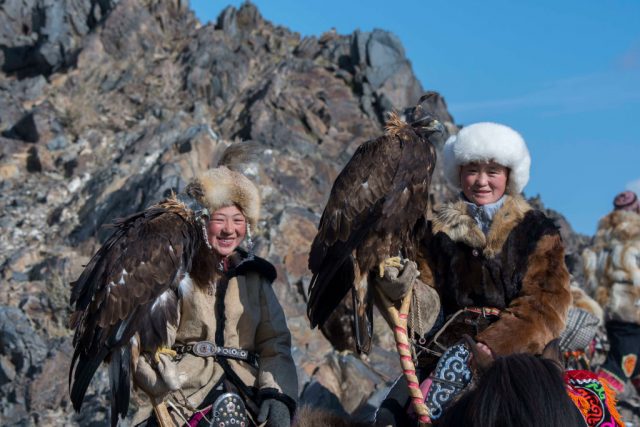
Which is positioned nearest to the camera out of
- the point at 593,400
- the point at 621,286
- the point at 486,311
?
the point at 593,400

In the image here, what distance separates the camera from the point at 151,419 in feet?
13.6

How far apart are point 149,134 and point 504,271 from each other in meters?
14.7

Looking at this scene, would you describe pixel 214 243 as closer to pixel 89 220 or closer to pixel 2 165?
pixel 89 220

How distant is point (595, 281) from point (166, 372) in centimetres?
723

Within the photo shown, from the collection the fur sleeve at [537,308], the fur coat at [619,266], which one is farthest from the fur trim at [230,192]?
the fur coat at [619,266]

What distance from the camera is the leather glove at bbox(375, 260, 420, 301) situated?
153 inches

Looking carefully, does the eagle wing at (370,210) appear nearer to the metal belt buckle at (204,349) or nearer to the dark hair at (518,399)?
the metal belt buckle at (204,349)

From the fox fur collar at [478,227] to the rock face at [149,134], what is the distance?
1.10 m

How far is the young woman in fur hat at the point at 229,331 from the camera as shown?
411 cm

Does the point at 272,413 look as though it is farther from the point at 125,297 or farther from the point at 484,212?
the point at 484,212

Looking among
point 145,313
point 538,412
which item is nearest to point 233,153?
point 145,313

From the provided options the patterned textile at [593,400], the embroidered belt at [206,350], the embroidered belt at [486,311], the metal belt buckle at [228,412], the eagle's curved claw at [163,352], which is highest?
the embroidered belt at [486,311]

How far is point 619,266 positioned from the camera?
9.57m

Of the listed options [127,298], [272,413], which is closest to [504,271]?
[272,413]
